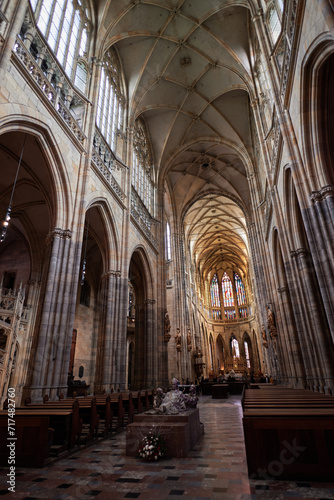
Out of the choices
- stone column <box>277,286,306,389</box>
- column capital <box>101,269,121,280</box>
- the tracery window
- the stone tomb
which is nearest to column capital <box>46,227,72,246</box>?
column capital <box>101,269,121,280</box>

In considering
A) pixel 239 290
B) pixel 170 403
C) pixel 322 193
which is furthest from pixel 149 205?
pixel 239 290

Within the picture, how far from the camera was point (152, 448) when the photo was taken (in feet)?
14.5

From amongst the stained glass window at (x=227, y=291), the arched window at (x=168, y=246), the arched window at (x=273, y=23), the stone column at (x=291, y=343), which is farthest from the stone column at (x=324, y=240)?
the stained glass window at (x=227, y=291)

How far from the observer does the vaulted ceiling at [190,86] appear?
49.0 feet

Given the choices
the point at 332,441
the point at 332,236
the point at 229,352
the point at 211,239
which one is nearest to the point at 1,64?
the point at 332,236

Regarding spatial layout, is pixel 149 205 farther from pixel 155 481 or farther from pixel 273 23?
pixel 155 481

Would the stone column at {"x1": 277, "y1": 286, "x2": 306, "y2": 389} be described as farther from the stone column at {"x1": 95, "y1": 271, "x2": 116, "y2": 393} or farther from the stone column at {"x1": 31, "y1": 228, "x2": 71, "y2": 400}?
the stone column at {"x1": 31, "y1": 228, "x2": 71, "y2": 400}

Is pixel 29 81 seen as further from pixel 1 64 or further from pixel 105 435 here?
pixel 105 435

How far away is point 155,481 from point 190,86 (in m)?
20.1

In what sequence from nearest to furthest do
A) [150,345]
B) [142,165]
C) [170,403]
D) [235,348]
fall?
1. [170,403]
2. [150,345]
3. [142,165]
4. [235,348]

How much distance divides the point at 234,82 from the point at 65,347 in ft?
57.0

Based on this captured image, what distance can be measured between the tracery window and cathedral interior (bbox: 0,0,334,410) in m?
0.17

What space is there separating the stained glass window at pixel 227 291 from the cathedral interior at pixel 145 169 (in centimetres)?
2378

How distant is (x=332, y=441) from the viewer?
339cm
